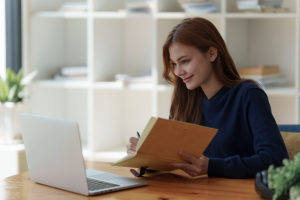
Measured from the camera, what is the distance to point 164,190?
1515mm

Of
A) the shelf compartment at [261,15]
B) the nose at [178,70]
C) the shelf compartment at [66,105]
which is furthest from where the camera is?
the shelf compartment at [66,105]

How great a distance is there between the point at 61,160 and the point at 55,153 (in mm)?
34

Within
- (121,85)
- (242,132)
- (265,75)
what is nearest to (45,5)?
(121,85)

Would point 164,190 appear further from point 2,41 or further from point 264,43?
point 2,41

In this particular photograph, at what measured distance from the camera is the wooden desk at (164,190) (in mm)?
1446

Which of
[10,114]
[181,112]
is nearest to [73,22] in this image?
[10,114]

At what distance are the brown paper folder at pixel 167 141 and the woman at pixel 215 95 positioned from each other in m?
0.22

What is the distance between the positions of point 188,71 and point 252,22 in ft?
5.46

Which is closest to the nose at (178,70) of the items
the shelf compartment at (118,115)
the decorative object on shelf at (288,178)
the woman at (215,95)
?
the woman at (215,95)

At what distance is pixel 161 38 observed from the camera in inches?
130

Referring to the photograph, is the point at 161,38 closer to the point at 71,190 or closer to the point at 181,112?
the point at 181,112

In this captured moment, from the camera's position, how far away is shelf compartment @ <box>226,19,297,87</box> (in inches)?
130

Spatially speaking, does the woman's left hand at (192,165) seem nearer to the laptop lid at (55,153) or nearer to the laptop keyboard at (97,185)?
the laptop keyboard at (97,185)

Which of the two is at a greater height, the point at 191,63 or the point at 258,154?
the point at 191,63
